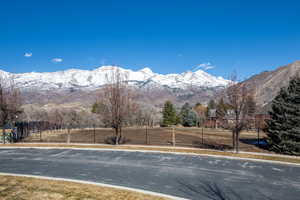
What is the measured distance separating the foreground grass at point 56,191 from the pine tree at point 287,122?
13.2 metres

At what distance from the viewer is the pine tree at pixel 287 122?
15.4 meters

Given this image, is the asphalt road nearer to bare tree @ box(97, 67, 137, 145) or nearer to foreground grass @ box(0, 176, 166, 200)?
foreground grass @ box(0, 176, 166, 200)

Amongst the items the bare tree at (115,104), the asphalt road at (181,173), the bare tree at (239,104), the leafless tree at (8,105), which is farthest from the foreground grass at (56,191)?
the leafless tree at (8,105)

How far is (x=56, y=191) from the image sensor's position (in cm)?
785

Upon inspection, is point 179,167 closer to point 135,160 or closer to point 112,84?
point 135,160

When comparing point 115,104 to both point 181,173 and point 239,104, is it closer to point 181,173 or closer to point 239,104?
point 181,173

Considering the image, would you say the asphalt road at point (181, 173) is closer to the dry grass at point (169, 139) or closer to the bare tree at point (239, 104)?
the bare tree at point (239, 104)

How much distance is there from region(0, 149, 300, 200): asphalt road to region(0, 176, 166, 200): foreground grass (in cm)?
109

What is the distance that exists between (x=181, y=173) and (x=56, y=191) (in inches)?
236

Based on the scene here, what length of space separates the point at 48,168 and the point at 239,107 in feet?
45.0

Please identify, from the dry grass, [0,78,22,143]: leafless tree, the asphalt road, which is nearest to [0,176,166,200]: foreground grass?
the asphalt road

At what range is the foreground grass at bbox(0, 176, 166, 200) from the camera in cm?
726

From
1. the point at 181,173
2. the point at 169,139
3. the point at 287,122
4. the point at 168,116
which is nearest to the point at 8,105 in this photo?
the point at 169,139

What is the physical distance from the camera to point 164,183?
9039 millimetres
